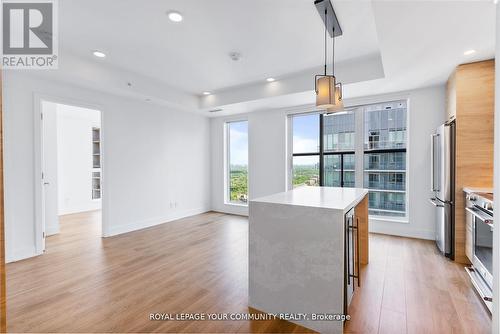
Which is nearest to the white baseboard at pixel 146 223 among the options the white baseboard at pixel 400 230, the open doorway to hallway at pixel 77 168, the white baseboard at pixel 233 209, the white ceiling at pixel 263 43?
the white baseboard at pixel 233 209

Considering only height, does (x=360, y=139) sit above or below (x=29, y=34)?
below

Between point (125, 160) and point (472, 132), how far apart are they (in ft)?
17.7

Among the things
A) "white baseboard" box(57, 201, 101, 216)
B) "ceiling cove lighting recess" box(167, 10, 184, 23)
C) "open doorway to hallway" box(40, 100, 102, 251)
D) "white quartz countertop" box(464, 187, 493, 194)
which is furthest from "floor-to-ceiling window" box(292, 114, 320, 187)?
"white baseboard" box(57, 201, 101, 216)

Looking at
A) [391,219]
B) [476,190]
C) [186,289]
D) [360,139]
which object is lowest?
[186,289]

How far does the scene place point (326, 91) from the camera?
234 cm

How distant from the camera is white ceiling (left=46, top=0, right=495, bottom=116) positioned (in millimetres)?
2295

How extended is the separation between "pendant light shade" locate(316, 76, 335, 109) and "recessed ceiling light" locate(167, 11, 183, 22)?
159cm

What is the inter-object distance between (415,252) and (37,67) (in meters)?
5.83

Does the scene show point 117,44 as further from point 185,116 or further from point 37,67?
point 185,116

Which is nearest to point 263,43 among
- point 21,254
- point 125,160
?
point 125,160

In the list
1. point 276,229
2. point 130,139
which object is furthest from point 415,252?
point 130,139

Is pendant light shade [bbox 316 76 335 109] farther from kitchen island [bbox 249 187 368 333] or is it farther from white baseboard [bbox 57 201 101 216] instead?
white baseboard [bbox 57 201 101 216]

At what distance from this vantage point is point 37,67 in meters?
3.28

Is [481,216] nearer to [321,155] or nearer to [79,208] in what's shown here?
[321,155]
